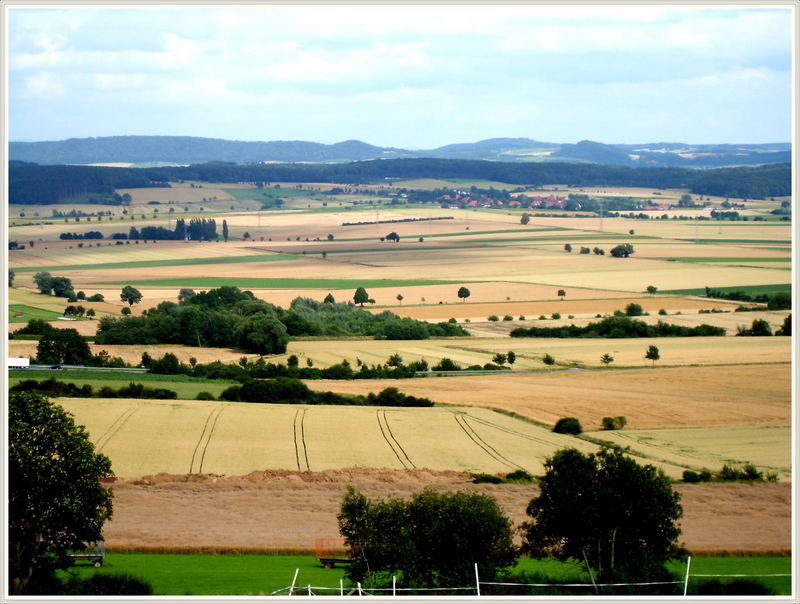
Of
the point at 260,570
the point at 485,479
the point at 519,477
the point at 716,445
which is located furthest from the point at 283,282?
the point at 260,570

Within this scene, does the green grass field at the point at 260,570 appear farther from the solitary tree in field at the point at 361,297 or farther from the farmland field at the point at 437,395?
the solitary tree in field at the point at 361,297

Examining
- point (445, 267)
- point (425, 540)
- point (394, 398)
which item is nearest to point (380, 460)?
point (394, 398)

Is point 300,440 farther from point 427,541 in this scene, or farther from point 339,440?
point 427,541

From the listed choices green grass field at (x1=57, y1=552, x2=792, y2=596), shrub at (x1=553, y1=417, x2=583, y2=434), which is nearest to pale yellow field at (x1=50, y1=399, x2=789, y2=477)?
shrub at (x1=553, y1=417, x2=583, y2=434)

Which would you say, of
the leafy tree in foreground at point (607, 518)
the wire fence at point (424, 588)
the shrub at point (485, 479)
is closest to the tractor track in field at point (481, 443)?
the shrub at point (485, 479)

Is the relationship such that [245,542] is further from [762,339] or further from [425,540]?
[762,339]

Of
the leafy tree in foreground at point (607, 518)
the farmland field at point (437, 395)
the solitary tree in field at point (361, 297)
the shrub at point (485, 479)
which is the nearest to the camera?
the leafy tree in foreground at point (607, 518)

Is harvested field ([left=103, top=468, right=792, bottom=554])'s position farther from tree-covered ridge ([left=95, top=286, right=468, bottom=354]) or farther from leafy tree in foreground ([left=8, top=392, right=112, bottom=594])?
Answer: tree-covered ridge ([left=95, top=286, right=468, bottom=354])
